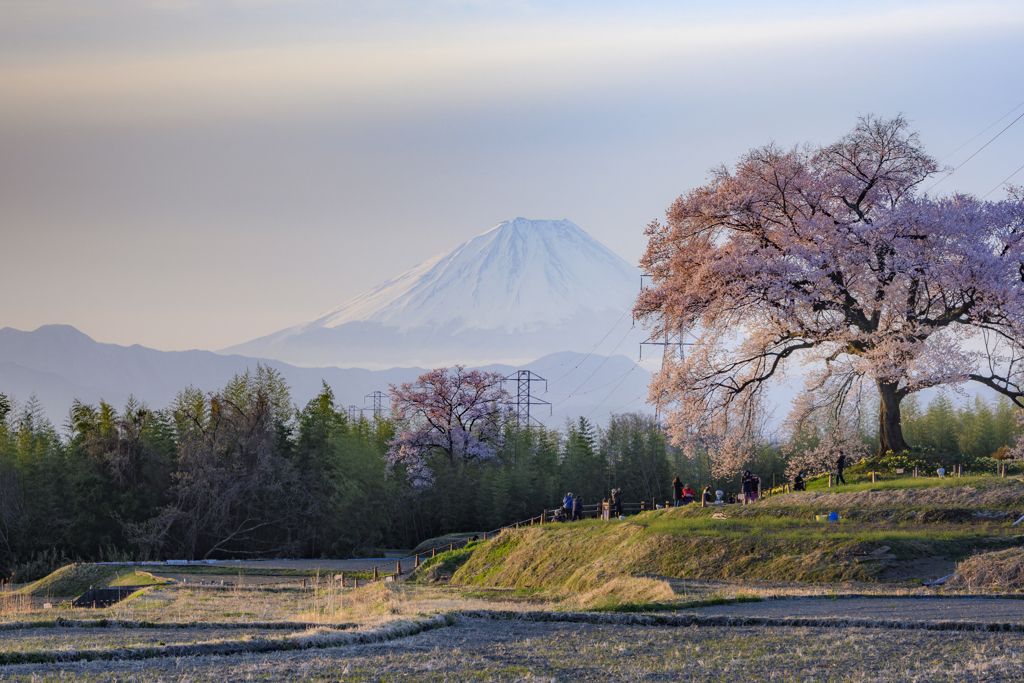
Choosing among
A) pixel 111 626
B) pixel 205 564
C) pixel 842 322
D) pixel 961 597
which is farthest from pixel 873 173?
pixel 205 564

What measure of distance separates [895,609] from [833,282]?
18.1 meters

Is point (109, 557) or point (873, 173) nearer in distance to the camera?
point (873, 173)

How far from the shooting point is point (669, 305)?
103 ft

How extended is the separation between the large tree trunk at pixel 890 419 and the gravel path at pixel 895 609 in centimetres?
1669

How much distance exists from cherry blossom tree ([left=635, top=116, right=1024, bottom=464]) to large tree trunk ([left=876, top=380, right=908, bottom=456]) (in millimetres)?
50

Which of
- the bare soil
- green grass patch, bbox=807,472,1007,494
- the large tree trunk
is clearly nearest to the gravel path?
the bare soil

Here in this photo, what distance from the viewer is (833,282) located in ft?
97.3

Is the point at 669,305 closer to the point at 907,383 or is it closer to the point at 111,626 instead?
the point at 907,383

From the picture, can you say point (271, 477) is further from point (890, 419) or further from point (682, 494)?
point (890, 419)

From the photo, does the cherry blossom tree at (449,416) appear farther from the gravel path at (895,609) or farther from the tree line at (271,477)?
the gravel path at (895,609)

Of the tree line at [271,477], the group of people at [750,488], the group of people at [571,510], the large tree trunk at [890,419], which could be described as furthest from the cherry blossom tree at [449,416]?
the large tree trunk at [890,419]

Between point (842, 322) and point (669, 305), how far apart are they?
582 cm

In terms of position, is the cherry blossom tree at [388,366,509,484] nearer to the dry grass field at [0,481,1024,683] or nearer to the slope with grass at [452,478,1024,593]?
the slope with grass at [452,478,1024,593]

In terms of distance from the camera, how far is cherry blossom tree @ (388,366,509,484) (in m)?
49.6
